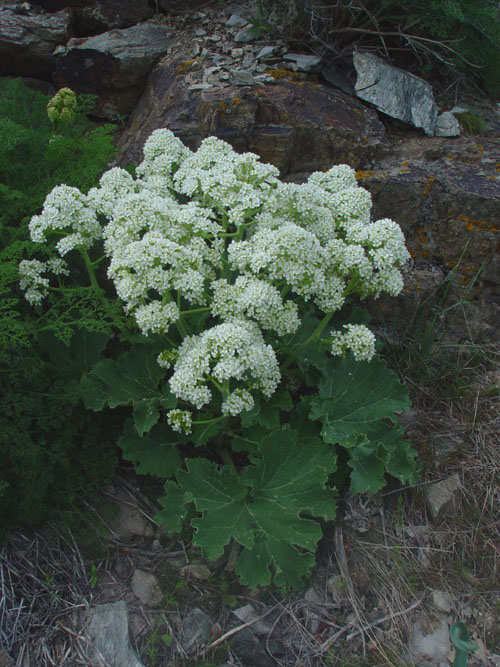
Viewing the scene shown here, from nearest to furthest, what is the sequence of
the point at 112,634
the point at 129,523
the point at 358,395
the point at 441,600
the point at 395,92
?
the point at 112,634
the point at 441,600
the point at 129,523
the point at 358,395
the point at 395,92

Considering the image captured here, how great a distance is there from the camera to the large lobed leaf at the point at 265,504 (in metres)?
2.39

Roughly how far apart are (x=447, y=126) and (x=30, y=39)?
3380 mm

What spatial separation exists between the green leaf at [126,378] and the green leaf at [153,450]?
0.54 feet

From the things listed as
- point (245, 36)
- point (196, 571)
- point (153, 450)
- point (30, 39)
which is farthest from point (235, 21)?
point (196, 571)

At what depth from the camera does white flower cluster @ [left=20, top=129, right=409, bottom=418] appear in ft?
7.48

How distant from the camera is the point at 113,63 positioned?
14.5ft

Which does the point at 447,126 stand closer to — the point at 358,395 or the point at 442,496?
the point at 358,395

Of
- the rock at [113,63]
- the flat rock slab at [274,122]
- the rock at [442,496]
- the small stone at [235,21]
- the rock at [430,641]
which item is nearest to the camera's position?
the rock at [430,641]

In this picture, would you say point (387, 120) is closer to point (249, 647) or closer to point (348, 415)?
point (348, 415)

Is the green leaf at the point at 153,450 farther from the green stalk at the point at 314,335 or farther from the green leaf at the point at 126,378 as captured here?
the green stalk at the point at 314,335

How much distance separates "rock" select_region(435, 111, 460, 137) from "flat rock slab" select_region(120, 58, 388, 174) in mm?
503

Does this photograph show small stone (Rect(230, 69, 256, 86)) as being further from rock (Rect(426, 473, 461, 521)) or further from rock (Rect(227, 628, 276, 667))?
rock (Rect(227, 628, 276, 667))

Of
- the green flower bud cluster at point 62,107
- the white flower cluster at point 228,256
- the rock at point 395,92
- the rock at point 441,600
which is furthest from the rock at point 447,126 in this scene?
the rock at point 441,600

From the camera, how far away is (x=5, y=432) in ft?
7.99
